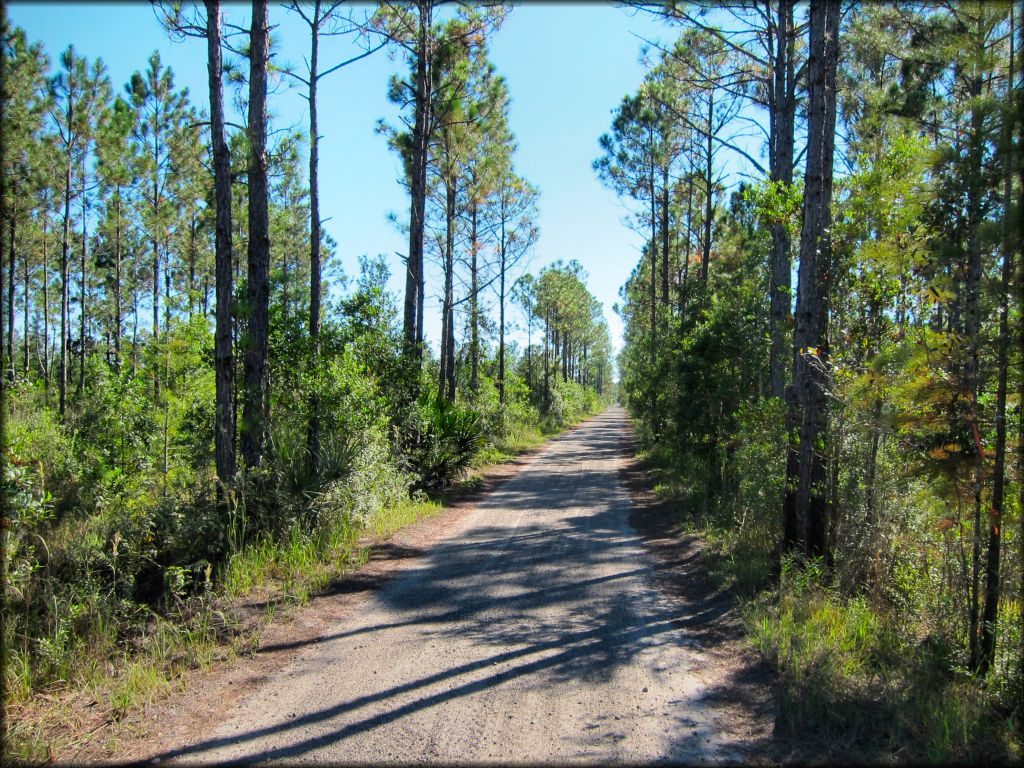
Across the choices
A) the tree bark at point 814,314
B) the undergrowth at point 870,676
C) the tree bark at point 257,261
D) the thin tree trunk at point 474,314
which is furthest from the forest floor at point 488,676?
the thin tree trunk at point 474,314

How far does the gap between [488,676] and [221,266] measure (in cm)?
627

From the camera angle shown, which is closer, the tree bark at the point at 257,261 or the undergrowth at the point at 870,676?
the undergrowth at the point at 870,676

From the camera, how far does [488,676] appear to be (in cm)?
427

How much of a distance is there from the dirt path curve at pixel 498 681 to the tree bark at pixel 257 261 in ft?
9.51

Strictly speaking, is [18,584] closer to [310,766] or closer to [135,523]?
[135,523]

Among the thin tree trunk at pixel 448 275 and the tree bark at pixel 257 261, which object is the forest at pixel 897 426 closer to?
the tree bark at pixel 257 261

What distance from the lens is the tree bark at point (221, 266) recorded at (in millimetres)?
A: 7652

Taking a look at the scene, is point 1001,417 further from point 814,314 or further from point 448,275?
point 448,275

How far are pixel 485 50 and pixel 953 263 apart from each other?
46.0 ft

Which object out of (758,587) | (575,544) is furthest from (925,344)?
(575,544)

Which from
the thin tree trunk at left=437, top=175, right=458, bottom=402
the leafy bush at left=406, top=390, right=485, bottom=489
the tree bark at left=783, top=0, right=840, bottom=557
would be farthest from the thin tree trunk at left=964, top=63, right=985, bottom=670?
the thin tree trunk at left=437, top=175, right=458, bottom=402

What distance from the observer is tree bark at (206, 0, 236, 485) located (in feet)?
25.1

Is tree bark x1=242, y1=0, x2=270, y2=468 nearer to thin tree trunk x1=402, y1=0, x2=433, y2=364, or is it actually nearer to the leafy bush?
the leafy bush

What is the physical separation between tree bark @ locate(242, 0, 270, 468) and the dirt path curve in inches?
114
